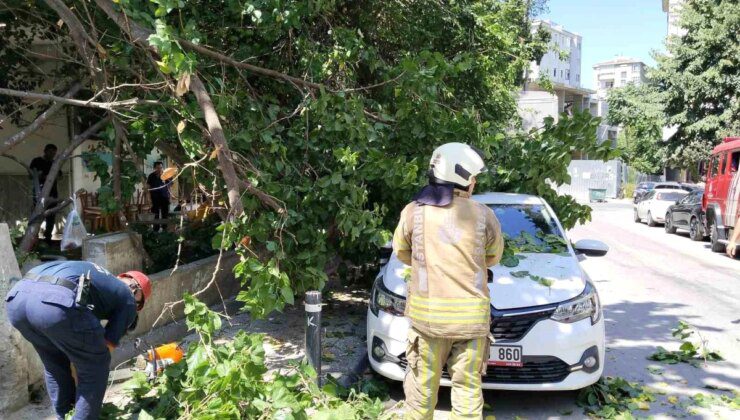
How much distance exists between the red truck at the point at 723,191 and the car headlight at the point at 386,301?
10923 mm

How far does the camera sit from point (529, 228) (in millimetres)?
6020

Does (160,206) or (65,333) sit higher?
(160,206)

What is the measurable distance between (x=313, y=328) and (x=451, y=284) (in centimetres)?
165

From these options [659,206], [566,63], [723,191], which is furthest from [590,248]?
[566,63]

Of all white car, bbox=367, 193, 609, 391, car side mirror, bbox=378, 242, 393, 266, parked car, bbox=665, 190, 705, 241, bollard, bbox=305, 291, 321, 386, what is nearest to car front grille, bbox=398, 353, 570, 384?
white car, bbox=367, 193, 609, 391

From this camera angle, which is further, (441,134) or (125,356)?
(441,134)

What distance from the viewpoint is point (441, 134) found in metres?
6.54

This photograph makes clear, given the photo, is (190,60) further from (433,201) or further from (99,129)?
(99,129)

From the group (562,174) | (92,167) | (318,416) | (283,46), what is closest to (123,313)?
(318,416)

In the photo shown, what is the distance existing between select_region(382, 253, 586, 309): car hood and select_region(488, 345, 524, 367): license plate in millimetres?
306

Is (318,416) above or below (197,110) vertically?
below

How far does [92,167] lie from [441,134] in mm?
3816

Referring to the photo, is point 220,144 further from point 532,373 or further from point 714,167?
point 714,167

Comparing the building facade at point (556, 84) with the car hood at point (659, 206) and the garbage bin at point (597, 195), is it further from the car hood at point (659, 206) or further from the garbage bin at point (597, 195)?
the car hood at point (659, 206)
